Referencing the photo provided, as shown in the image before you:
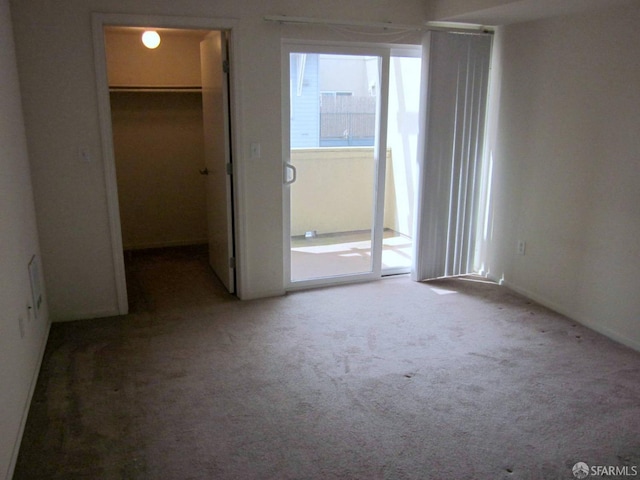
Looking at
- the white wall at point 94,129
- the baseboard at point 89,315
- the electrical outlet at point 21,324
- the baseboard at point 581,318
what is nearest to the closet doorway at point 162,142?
the white wall at point 94,129

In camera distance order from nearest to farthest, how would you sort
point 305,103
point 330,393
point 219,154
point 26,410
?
point 26,410 < point 330,393 < point 305,103 < point 219,154

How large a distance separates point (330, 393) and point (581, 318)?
212 cm

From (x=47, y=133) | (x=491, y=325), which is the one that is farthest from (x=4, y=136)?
(x=491, y=325)

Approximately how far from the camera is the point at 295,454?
7.54ft

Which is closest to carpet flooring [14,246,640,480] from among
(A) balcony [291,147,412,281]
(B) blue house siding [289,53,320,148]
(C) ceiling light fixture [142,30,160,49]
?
(A) balcony [291,147,412,281]

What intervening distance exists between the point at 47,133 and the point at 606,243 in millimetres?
3870

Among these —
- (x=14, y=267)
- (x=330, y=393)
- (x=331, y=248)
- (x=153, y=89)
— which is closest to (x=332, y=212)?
(x=331, y=248)

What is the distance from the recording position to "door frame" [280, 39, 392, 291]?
12.9 feet

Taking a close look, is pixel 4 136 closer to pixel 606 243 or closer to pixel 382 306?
pixel 382 306

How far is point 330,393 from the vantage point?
2787 millimetres

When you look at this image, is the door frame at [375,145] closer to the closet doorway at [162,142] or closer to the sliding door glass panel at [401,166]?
the sliding door glass panel at [401,166]

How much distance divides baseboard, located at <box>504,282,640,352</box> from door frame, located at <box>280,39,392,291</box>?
123cm

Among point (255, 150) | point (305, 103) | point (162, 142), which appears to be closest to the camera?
point (255, 150)

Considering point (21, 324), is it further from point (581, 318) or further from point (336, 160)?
point (581, 318)
